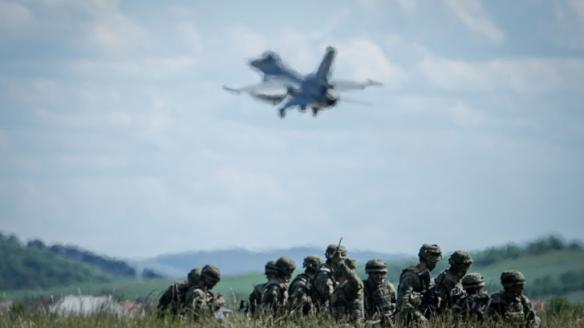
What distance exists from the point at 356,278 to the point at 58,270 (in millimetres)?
50104

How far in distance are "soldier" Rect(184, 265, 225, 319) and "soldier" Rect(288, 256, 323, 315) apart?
1237 mm

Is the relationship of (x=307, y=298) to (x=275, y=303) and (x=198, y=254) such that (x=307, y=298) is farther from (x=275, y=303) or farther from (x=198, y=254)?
(x=198, y=254)

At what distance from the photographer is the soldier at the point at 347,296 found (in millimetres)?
22250

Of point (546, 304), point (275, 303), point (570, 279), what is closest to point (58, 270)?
point (570, 279)

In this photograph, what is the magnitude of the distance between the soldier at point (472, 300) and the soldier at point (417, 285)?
0.63 m

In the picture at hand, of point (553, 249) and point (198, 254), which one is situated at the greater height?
point (198, 254)

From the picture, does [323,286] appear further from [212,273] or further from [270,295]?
[212,273]

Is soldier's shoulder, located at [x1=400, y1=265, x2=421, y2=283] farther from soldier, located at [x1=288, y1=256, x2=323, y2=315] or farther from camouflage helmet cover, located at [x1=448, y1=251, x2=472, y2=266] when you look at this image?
soldier, located at [x1=288, y1=256, x2=323, y2=315]

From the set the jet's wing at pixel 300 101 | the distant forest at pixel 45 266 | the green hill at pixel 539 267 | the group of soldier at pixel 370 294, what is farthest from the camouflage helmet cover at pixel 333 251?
the distant forest at pixel 45 266

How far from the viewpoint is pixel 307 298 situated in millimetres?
23844

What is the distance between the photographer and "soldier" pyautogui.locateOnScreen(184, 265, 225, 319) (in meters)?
23.1

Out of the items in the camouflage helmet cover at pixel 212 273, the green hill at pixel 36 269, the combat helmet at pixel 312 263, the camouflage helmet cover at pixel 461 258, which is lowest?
the camouflage helmet cover at pixel 461 258

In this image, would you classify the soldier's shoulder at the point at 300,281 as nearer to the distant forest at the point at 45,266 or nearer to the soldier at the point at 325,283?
the soldier at the point at 325,283

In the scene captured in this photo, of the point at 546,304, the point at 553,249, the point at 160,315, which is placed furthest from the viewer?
the point at 553,249
